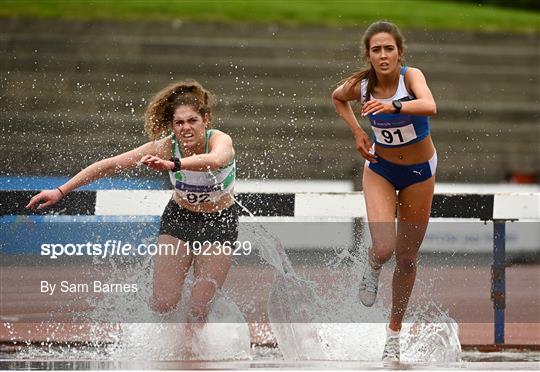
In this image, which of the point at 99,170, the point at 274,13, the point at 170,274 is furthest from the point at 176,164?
the point at 274,13

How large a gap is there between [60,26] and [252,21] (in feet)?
10.5

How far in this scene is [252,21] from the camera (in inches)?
812

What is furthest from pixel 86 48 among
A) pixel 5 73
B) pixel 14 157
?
pixel 14 157

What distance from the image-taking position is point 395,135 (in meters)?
6.99

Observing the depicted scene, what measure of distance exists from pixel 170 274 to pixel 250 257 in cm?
77

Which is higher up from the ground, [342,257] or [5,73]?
[5,73]

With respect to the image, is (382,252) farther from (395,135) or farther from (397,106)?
(397,106)

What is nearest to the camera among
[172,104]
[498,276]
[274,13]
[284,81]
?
[172,104]

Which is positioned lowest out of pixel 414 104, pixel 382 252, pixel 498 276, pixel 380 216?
pixel 498 276

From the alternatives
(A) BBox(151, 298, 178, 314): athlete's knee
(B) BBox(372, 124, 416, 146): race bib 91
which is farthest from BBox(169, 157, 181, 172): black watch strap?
(B) BBox(372, 124, 416, 146): race bib 91

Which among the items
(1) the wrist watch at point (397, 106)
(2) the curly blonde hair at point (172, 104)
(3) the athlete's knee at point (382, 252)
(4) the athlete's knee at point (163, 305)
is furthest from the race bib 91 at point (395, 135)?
(4) the athlete's knee at point (163, 305)

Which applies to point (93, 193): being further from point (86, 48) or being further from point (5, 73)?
point (86, 48)

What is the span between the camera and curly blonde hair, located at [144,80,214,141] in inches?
268

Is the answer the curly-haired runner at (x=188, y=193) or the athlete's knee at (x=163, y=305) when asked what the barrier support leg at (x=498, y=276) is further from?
the athlete's knee at (x=163, y=305)
